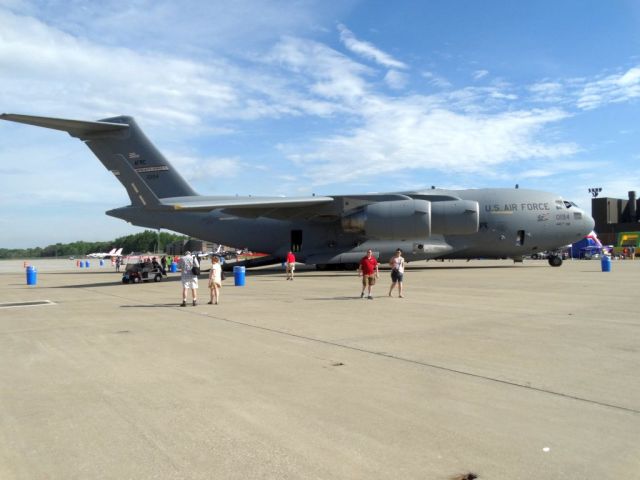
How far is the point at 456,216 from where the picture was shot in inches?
921

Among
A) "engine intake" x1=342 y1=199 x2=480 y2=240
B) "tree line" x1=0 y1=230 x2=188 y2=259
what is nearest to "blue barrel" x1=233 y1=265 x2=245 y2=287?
"engine intake" x1=342 y1=199 x2=480 y2=240

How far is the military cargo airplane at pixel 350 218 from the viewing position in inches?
915

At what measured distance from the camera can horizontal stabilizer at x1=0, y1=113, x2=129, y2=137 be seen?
1792cm

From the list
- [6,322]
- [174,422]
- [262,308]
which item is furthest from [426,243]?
[174,422]

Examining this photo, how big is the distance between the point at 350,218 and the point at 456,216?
4.92 metres

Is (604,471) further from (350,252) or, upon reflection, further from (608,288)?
(350,252)

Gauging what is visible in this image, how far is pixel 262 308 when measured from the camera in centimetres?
1191

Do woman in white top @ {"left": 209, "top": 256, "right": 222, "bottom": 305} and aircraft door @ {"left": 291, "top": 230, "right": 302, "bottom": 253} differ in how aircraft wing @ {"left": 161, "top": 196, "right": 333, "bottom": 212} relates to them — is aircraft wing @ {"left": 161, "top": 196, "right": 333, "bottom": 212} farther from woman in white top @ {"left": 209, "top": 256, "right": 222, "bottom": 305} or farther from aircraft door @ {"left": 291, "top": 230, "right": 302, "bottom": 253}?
woman in white top @ {"left": 209, "top": 256, "right": 222, "bottom": 305}

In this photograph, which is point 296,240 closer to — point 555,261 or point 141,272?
point 141,272

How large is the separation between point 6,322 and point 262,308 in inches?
209

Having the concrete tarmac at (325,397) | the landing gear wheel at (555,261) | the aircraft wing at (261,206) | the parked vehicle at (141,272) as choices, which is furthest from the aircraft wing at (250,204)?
the landing gear wheel at (555,261)

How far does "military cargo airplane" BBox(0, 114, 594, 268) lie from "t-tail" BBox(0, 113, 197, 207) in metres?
0.05

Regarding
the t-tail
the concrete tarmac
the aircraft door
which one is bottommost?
the concrete tarmac

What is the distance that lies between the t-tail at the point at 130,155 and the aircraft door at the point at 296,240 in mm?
5655
